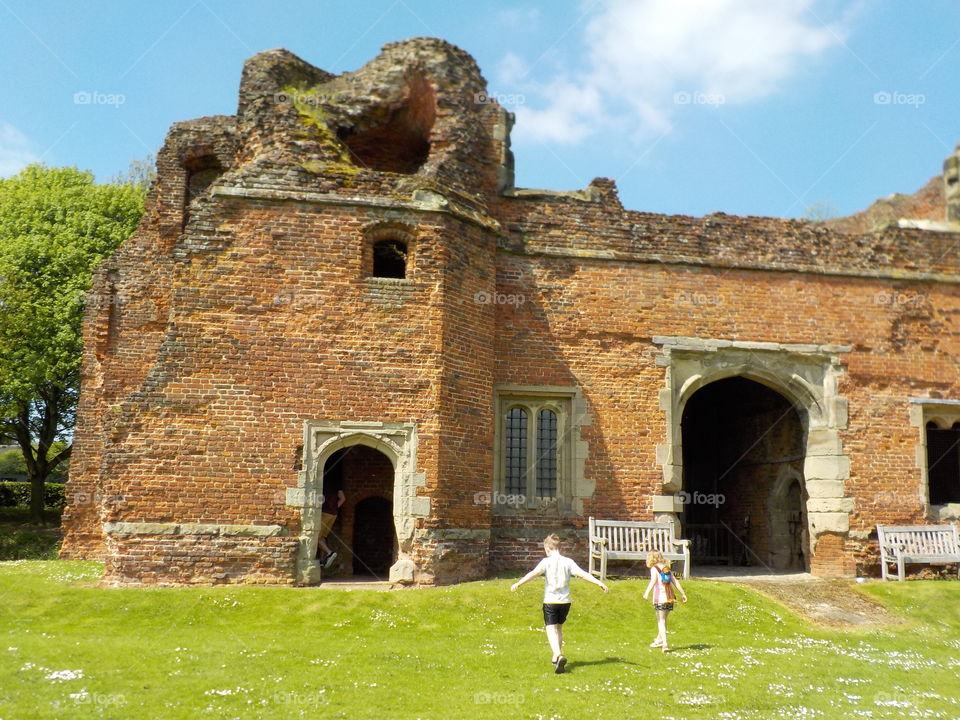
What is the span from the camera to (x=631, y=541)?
14148 millimetres

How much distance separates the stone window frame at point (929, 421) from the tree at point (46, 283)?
73.3ft

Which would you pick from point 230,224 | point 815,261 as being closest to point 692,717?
point 230,224

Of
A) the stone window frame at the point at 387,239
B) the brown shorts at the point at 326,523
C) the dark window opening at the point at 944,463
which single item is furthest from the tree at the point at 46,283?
the dark window opening at the point at 944,463

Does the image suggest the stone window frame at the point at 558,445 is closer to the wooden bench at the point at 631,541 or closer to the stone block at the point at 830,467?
the wooden bench at the point at 631,541

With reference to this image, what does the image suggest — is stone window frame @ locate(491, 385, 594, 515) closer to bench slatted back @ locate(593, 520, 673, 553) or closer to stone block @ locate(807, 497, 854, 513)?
bench slatted back @ locate(593, 520, 673, 553)

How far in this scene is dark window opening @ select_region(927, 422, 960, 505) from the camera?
17156 millimetres

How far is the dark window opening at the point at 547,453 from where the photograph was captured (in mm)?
15141

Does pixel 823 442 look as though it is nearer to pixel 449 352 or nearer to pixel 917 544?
pixel 917 544

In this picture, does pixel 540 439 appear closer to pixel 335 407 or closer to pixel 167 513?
pixel 335 407

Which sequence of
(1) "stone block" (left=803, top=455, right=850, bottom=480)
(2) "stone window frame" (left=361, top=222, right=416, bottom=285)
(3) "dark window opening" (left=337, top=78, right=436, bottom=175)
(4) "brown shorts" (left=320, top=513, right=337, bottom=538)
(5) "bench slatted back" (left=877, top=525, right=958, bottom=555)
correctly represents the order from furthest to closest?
(1) "stone block" (left=803, top=455, right=850, bottom=480)
(3) "dark window opening" (left=337, top=78, right=436, bottom=175)
(5) "bench slatted back" (left=877, top=525, right=958, bottom=555)
(4) "brown shorts" (left=320, top=513, right=337, bottom=538)
(2) "stone window frame" (left=361, top=222, right=416, bottom=285)

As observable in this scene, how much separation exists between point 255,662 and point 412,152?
438 inches

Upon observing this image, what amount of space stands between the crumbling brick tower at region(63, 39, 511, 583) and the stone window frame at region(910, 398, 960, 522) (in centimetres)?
812

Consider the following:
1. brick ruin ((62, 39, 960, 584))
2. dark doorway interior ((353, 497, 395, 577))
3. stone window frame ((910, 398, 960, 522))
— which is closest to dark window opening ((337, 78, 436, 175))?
brick ruin ((62, 39, 960, 584))

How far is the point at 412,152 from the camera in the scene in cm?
1719
